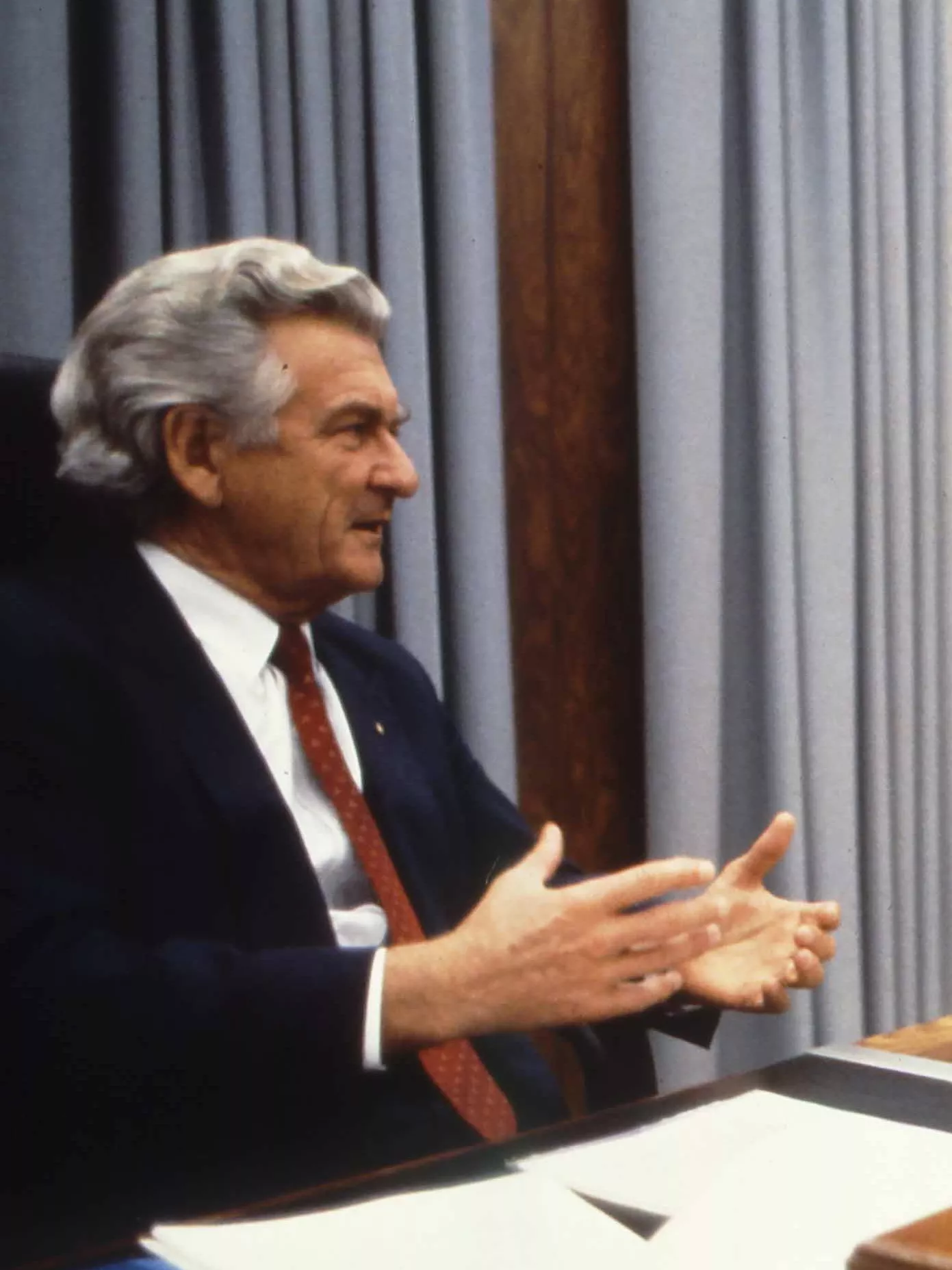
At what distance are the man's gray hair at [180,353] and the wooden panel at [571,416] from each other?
97 centimetres

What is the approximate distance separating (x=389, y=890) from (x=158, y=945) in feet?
0.89

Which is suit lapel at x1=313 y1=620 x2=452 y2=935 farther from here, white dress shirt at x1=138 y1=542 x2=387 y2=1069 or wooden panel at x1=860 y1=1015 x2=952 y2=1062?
wooden panel at x1=860 y1=1015 x2=952 y2=1062

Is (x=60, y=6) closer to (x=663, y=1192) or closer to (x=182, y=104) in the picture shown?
(x=182, y=104)

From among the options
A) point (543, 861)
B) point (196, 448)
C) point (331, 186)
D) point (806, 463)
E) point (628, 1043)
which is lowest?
point (628, 1043)

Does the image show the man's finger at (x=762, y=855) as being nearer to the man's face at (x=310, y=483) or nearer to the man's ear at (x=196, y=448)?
the man's face at (x=310, y=483)

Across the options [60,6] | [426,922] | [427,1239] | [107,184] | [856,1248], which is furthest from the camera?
[107,184]

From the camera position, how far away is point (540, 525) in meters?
2.28

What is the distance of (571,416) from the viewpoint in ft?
7.51

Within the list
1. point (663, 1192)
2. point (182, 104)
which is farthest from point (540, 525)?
point (663, 1192)

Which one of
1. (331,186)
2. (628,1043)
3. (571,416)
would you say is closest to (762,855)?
(628,1043)

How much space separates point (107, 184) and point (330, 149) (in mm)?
305

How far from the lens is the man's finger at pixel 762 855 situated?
119 cm

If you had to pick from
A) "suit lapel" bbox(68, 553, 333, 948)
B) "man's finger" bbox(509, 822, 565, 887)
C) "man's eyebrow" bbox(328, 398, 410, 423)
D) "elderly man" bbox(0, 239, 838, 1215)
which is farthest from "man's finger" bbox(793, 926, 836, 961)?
"man's eyebrow" bbox(328, 398, 410, 423)

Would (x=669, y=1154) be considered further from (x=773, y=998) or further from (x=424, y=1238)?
(x=773, y=998)
